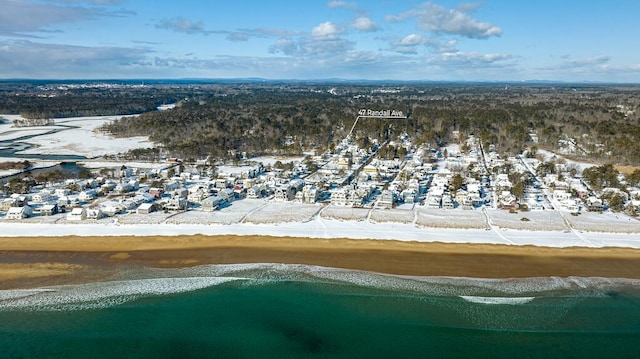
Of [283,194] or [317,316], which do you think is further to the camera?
[283,194]

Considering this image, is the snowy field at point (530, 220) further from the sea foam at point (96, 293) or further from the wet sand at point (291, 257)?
the sea foam at point (96, 293)

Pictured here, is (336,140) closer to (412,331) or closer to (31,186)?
(31,186)

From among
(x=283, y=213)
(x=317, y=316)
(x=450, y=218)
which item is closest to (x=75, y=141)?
(x=283, y=213)

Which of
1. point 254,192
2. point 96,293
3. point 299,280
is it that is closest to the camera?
point 96,293

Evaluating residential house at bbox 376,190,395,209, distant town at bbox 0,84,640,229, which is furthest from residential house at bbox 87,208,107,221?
residential house at bbox 376,190,395,209

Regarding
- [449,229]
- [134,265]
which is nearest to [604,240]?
[449,229]

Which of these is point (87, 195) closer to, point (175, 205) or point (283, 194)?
point (175, 205)
